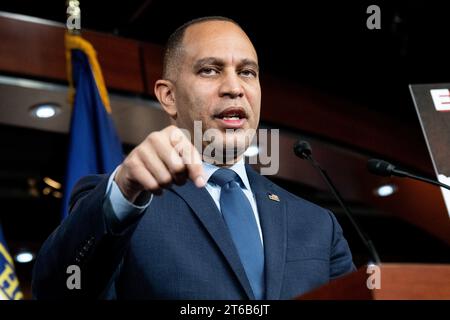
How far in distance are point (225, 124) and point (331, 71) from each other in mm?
3511

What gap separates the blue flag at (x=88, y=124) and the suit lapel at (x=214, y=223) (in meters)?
1.72

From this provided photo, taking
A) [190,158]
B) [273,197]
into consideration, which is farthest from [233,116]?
[190,158]

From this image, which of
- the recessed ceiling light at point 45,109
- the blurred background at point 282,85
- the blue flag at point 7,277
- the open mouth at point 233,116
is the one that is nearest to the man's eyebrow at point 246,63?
the open mouth at point 233,116

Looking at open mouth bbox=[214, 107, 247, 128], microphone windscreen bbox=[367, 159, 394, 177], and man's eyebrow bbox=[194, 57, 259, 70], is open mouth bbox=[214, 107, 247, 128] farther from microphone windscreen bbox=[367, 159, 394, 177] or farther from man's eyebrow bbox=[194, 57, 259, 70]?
microphone windscreen bbox=[367, 159, 394, 177]

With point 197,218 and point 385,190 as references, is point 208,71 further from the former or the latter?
point 385,190

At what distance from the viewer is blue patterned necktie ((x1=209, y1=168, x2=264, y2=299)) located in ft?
5.01

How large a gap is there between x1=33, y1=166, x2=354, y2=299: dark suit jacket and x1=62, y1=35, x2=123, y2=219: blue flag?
68.4 inches

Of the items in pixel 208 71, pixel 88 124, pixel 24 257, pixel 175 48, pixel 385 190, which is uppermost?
pixel 385 190

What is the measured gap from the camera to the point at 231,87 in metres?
1.76

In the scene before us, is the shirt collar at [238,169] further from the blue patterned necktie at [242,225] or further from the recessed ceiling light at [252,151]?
the recessed ceiling light at [252,151]

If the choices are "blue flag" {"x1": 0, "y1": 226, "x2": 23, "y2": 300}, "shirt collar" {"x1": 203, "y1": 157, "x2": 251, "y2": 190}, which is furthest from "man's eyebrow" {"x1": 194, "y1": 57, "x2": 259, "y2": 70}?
"blue flag" {"x1": 0, "y1": 226, "x2": 23, "y2": 300}

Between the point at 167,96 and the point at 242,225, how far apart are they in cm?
49
